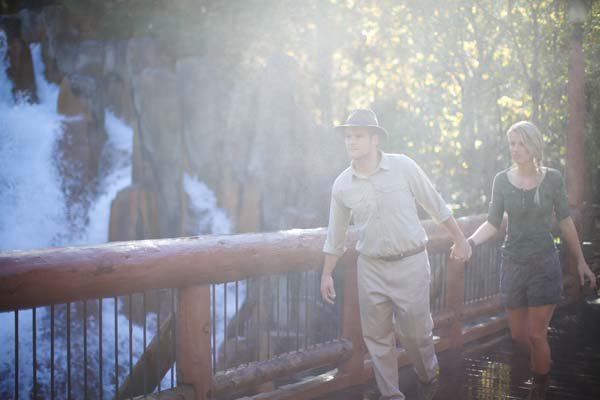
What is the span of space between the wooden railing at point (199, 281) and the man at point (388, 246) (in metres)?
0.59

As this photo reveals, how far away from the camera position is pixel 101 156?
1962cm

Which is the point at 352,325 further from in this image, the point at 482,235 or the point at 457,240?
the point at 457,240

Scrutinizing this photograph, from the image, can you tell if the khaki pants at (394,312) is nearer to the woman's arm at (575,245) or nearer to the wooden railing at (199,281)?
the wooden railing at (199,281)

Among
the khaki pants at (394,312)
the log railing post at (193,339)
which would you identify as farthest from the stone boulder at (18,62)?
the khaki pants at (394,312)

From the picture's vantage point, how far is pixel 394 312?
4.43 metres

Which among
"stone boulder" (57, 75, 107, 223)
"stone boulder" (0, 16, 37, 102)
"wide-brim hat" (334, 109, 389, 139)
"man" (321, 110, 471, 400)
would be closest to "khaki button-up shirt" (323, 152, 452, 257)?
"man" (321, 110, 471, 400)

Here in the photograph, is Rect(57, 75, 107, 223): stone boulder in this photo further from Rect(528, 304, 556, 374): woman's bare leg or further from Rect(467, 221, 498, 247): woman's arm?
Rect(528, 304, 556, 374): woman's bare leg

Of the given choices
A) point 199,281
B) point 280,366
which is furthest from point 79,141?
point 199,281

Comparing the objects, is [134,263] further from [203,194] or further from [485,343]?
[203,194]

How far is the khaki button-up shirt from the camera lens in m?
4.22

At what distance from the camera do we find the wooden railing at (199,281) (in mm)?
3371

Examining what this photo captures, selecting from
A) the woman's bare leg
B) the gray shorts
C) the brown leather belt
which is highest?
the brown leather belt

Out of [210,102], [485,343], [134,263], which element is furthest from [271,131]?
[134,263]

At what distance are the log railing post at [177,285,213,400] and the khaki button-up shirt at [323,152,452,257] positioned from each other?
105cm
